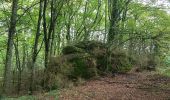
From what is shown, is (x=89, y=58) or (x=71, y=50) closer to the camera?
(x=89, y=58)

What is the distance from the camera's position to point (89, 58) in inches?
759

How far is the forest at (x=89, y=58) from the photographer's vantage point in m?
13.9

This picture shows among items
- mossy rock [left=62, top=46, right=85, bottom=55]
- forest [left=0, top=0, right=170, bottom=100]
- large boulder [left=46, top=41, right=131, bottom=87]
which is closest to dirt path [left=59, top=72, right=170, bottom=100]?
forest [left=0, top=0, right=170, bottom=100]

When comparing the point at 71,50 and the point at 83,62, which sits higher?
the point at 71,50

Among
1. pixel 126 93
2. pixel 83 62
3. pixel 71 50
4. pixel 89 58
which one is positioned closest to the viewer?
pixel 126 93

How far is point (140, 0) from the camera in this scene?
86.4 feet

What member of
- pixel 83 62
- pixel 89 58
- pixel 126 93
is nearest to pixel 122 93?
pixel 126 93

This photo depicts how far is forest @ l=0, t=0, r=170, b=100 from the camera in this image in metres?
13.9

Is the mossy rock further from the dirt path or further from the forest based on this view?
the dirt path

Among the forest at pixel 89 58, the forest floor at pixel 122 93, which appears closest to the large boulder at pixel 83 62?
the forest at pixel 89 58

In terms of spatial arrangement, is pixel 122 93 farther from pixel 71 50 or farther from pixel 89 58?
pixel 71 50

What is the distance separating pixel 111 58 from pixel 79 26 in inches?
500

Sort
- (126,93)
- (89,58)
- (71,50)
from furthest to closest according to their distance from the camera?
1. (71,50)
2. (89,58)
3. (126,93)

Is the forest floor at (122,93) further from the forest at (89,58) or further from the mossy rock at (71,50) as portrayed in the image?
the mossy rock at (71,50)
